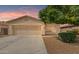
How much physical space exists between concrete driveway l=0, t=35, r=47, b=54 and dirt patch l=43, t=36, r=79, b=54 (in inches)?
2.8

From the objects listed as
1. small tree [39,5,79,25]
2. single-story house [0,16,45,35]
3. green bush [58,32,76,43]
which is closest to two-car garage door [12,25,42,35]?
single-story house [0,16,45,35]

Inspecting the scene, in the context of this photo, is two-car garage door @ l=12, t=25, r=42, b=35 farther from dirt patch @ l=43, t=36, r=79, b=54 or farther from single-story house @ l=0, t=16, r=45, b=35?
dirt patch @ l=43, t=36, r=79, b=54

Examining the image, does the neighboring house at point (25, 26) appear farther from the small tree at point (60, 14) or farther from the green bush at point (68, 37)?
the green bush at point (68, 37)

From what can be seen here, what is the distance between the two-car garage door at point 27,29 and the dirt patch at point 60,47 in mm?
117

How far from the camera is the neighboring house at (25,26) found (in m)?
2.47

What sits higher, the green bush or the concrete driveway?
the green bush

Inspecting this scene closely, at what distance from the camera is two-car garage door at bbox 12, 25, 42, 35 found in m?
2.46

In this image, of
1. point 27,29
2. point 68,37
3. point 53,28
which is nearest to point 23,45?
point 27,29

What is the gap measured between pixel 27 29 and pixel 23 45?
168 mm

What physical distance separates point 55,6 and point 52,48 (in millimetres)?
429

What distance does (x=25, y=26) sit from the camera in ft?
8.13

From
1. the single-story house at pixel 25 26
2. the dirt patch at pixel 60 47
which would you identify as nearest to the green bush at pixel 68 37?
the dirt patch at pixel 60 47
